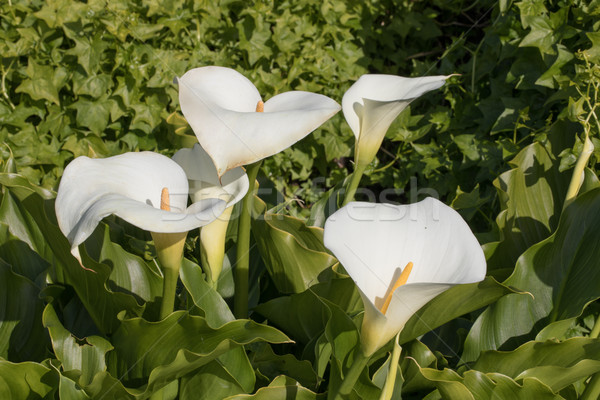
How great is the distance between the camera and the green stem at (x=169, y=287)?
102cm

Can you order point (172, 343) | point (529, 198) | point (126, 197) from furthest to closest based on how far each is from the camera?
point (529, 198) < point (172, 343) < point (126, 197)

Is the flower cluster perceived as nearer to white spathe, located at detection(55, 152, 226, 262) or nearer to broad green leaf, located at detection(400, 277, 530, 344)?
white spathe, located at detection(55, 152, 226, 262)

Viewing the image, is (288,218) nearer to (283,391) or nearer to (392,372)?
(283,391)

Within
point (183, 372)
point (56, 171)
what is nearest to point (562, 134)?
point (183, 372)

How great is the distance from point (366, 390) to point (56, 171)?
185 centimetres

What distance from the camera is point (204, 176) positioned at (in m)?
1.16

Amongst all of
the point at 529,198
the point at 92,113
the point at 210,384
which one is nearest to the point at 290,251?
the point at 210,384

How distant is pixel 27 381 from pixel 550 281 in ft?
3.49

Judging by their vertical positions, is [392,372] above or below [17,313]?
above

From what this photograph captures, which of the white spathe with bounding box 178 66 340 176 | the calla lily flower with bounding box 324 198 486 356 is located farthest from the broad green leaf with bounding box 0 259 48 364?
the calla lily flower with bounding box 324 198 486 356

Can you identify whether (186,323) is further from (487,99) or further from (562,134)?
(487,99)

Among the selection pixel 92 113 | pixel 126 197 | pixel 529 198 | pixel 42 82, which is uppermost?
pixel 126 197

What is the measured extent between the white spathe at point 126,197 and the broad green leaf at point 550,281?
2.25ft

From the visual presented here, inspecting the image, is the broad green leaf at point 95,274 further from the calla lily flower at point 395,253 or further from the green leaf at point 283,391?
the calla lily flower at point 395,253
